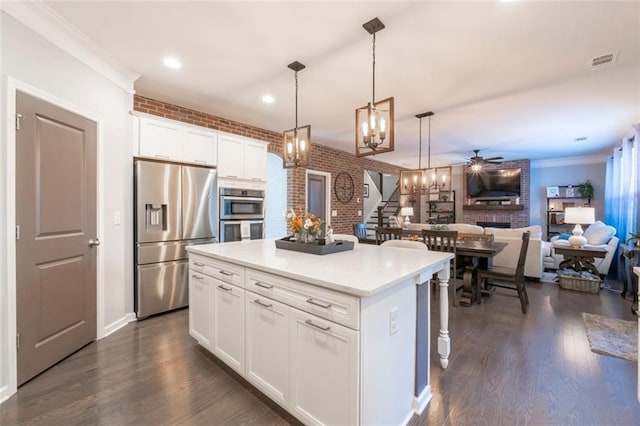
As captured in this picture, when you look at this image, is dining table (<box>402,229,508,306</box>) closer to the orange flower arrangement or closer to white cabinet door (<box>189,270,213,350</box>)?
the orange flower arrangement

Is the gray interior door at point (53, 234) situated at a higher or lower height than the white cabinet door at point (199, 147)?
lower

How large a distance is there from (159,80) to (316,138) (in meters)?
3.06

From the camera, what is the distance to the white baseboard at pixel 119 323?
2.83 metres

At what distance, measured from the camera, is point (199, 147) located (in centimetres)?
366

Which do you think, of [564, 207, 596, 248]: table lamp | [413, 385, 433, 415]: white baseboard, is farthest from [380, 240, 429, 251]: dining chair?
[564, 207, 596, 248]: table lamp

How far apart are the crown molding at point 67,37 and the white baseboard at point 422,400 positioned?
3.68 metres

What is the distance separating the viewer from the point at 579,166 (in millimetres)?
7688

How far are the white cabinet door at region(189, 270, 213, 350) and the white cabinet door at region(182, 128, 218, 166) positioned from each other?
1.70 m

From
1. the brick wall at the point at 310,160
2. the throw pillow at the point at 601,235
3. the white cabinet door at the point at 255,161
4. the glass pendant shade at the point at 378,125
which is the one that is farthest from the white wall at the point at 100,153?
the throw pillow at the point at 601,235

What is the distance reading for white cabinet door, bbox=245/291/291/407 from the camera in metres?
1.64

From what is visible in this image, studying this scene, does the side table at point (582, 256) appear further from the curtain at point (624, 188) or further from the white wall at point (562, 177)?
the white wall at point (562, 177)

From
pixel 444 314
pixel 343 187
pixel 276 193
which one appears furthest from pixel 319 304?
pixel 343 187

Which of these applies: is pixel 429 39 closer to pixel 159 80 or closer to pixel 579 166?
pixel 159 80

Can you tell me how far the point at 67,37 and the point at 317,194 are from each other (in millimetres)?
4527
